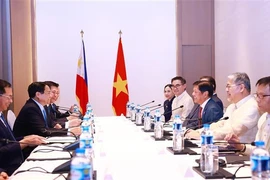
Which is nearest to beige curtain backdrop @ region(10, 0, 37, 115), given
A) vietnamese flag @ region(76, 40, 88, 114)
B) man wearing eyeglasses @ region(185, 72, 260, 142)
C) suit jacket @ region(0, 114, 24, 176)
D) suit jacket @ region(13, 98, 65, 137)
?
vietnamese flag @ region(76, 40, 88, 114)

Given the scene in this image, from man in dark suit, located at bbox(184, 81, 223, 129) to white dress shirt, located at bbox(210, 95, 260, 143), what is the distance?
506 mm

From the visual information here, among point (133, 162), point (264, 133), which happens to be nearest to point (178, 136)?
point (133, 162)

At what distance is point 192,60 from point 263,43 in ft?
7.55

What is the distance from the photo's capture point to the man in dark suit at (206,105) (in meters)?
3.68

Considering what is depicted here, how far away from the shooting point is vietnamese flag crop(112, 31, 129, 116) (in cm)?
663

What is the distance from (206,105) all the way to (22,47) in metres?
3.30

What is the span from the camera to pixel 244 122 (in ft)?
9.41

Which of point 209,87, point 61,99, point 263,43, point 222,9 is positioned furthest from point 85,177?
point 61,99

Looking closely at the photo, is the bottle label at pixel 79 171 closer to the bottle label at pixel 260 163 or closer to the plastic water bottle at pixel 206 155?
the bottle label at pixel 260 163

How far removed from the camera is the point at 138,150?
259cm

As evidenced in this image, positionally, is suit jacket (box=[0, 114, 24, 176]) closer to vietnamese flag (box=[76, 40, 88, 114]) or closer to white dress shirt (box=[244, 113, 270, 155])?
white dress shirt (box=[244, 113, 270, 155])

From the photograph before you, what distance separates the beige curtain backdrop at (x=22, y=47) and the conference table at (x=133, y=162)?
9.12 feet

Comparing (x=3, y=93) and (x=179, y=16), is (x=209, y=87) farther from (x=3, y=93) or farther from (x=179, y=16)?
(x=179, y=16)

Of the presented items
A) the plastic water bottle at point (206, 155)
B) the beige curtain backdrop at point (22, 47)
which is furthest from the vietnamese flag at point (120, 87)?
the plastic water bottle at point (206, 155)
